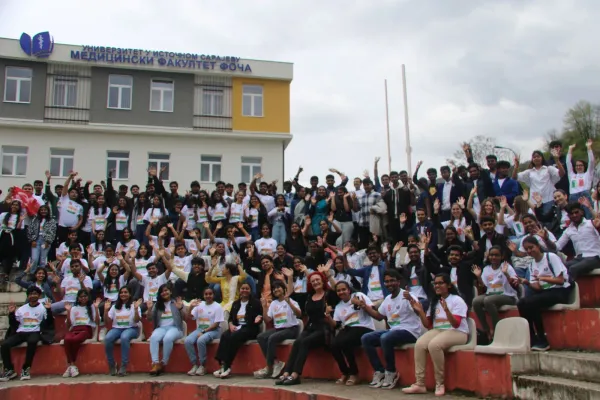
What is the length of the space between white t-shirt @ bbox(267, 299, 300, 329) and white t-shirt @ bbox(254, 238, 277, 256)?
2487 millimetres

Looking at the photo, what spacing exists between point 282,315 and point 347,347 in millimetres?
1391

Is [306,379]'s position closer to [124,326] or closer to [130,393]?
[130,393]

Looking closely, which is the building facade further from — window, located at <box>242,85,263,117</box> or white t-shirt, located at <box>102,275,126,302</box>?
white t-shirt, located at <box>102,275,126,302</box>

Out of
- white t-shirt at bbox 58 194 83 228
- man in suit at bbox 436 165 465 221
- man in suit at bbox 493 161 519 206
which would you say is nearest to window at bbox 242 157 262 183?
white t-shirt at bbox 58 194 83 228

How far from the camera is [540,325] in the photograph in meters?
6.76

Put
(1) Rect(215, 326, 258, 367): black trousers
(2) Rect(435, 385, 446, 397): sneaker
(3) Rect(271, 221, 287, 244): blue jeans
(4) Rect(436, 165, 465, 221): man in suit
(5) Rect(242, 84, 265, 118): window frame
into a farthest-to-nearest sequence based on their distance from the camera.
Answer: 1. (5) Rect(242, 84, 265, 118): window frame
2. (3) Rect(271, 221, 287, 244): blue jeans
3. (4) Rect(436, 165, 465, 221): man in suit
4. (1) Rect(215, 326, 258, 367): black trousers
5. (2) Rect(435, 385, 446, 397): sneaker

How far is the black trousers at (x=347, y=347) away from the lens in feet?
25.6

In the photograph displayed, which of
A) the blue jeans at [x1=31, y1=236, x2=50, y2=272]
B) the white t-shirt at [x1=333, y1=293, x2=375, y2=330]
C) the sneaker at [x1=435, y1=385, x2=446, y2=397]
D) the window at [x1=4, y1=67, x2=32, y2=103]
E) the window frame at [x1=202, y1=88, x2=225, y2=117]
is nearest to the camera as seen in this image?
the sneaker at [x1=435, y1=385, x2=446, y2=397]

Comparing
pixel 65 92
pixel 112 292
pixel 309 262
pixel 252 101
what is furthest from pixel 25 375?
pixel 252 101

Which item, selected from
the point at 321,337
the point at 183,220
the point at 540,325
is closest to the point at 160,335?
the point at 321,337

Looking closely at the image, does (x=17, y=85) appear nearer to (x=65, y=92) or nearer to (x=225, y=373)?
(x=65, y=92)

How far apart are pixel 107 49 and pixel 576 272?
21.5 meters

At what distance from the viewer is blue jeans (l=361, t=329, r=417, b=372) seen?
733 centimetres

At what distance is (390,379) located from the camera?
7.31 metres
